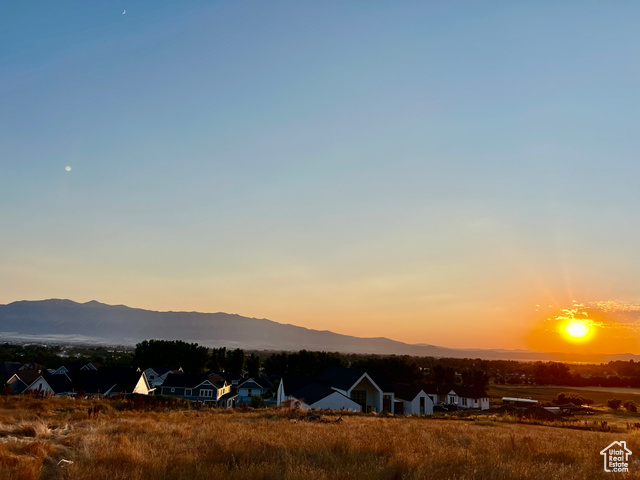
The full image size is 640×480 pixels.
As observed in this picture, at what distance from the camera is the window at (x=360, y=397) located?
52525 millimetres

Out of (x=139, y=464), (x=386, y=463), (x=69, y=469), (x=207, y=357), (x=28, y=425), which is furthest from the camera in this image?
(x=207, y=357)

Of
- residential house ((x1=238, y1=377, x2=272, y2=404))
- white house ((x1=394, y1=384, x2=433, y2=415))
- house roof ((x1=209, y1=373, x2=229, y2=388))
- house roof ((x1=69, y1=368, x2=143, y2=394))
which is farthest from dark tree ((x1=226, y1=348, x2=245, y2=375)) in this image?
white house ((x1=394, y1=384, x2=433, y2=415))

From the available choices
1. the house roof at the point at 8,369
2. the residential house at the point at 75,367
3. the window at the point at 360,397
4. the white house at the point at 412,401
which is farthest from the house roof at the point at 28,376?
the white house at the point at 412,401

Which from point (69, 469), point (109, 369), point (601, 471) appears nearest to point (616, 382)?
point (109, 369)

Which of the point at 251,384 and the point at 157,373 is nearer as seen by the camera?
the point at 251,384

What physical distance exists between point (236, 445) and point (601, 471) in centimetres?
1006

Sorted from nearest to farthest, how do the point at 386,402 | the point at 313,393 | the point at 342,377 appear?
the point at 313,393
the point at 342,377
the point at 386,402

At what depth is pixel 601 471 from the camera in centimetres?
1160

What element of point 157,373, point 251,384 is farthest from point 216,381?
point 157,373

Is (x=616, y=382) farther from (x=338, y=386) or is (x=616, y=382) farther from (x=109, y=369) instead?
(x=109, y=369)

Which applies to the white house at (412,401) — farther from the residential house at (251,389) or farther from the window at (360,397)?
the residential house at (251,389)

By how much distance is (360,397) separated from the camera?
53.2m

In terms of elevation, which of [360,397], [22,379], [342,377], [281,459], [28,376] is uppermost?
[281,459]

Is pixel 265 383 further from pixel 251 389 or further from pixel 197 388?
pixel 197 388
